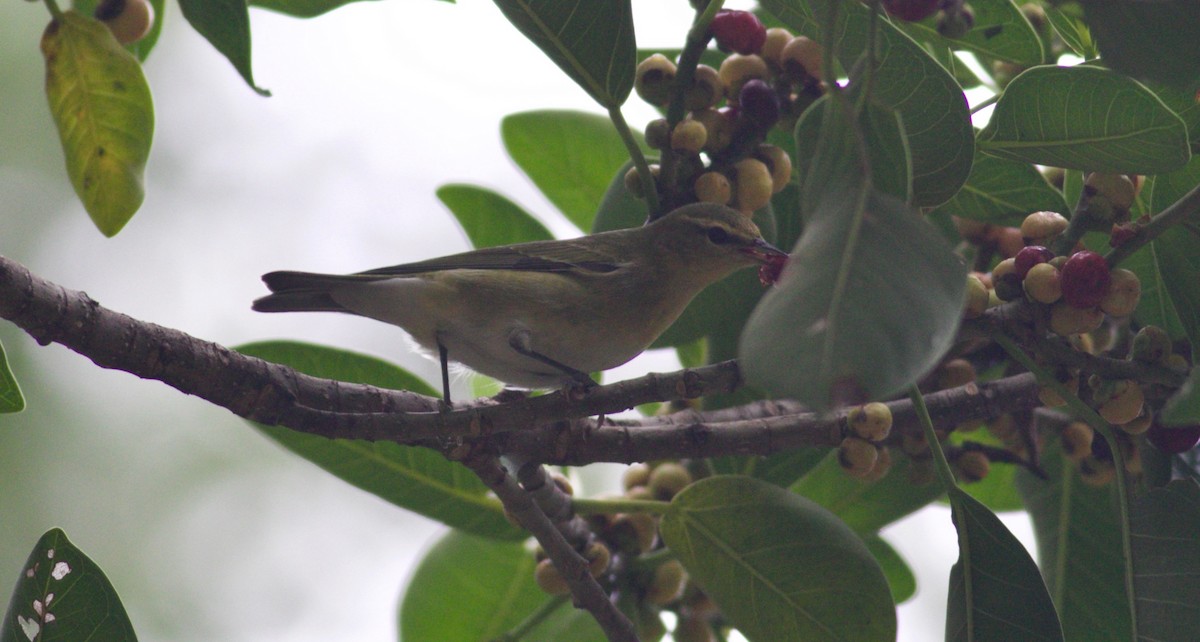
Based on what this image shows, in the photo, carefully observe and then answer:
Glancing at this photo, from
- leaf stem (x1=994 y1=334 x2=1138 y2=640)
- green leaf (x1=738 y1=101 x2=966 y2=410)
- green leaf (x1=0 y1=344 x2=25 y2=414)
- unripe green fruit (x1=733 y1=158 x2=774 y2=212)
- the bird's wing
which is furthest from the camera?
the bird's wing

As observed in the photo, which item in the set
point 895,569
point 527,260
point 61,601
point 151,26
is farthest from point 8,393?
point 895,569

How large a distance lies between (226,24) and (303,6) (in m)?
0.48

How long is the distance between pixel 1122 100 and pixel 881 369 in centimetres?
108

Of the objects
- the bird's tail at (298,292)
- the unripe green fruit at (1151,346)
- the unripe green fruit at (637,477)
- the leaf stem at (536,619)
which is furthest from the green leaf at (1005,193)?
the bird's tail at (298,292)

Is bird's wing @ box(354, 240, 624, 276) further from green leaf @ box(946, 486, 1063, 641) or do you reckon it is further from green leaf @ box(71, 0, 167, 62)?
green leaf @ box(946, 486, 1063, 641)

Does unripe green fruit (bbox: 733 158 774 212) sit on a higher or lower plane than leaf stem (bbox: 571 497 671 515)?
higher

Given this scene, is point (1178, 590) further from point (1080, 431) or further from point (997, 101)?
point (997, 101)

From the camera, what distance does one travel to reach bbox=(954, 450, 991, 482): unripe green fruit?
8.71ft

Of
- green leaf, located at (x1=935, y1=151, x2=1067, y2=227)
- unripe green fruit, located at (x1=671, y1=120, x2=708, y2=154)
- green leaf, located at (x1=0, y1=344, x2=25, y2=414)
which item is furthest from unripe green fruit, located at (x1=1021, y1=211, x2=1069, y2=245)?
green leaf, located at (x1=0, y1=344, x2=25, y2=414)

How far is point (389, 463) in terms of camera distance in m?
2.69

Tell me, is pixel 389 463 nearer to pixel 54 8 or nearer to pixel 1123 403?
pixel 54 8

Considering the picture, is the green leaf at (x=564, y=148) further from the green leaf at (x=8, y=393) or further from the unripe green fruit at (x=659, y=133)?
the green leaf at (x=8, y=393)

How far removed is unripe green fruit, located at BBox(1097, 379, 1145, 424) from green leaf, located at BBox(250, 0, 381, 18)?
201 centimetres

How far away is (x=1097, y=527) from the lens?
9.34ft
